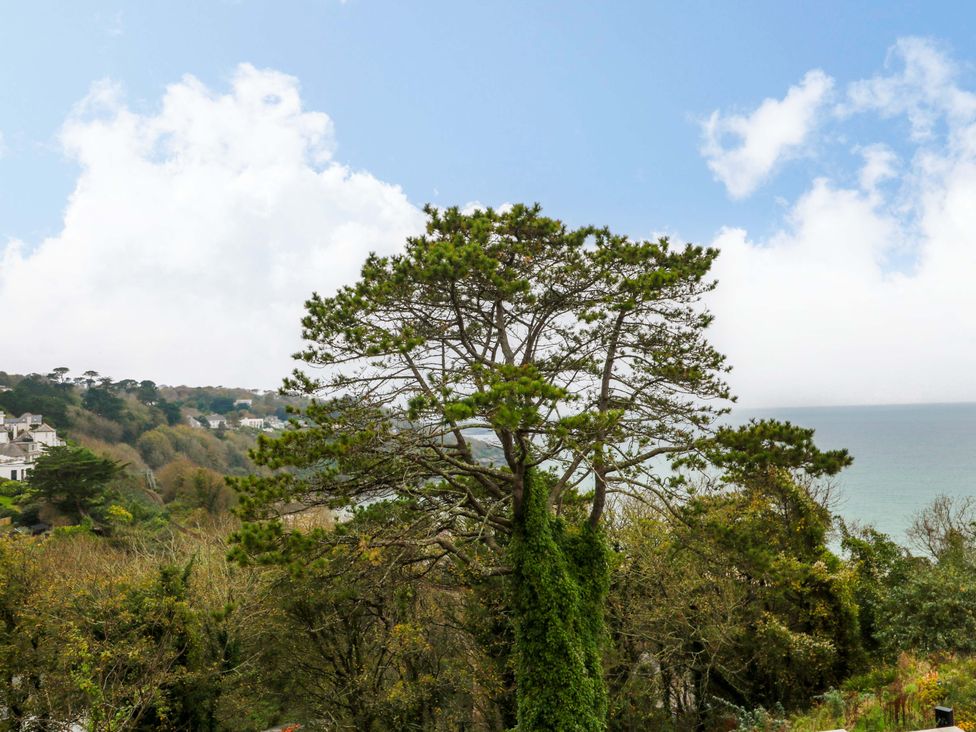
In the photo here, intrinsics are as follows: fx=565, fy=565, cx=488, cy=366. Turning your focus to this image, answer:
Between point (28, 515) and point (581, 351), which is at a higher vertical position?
point (581, 351)

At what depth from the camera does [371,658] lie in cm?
1130

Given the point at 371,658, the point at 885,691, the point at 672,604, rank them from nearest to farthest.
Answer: the point at 885,691
the point at 672,604
the point at 371,658

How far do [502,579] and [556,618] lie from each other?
3.73ft

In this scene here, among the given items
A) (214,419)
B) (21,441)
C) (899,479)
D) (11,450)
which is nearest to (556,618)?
(11,450)

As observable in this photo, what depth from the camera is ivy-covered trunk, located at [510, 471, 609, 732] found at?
6965mm

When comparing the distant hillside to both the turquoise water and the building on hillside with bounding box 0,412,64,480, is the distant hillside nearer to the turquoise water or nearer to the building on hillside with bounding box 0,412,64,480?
the building on hillside with bounding box 0,412,64,480

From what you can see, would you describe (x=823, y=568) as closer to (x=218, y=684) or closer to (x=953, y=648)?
(x=953, y=648)

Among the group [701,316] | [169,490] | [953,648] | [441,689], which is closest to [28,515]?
[169,490]

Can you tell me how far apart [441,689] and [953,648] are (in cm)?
858

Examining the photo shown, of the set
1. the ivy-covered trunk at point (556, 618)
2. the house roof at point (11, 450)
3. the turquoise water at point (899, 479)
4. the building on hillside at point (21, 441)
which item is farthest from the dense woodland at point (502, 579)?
the house roof at point (11, 450)

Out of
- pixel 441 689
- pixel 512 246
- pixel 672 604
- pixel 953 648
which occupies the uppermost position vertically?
pixel 512 246

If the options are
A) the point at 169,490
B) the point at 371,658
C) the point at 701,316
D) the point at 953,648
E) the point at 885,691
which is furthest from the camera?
the point at 169,490

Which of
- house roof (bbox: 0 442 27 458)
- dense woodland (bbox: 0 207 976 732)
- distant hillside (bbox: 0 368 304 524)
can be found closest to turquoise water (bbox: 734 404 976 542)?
dense woodland (bbox: 0 207 976 732)

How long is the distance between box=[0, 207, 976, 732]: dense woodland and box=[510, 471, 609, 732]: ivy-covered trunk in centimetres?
3
